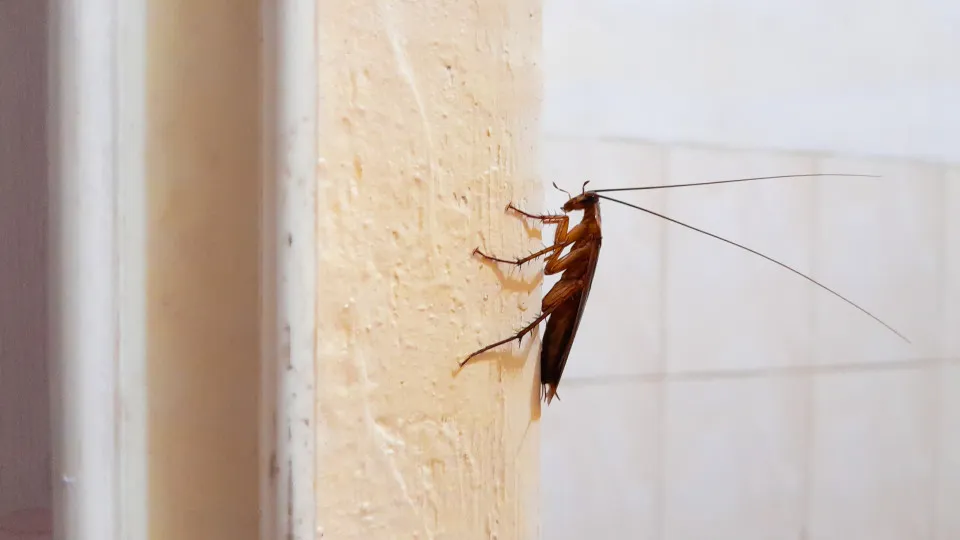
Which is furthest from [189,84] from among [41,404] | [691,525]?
[691,525]

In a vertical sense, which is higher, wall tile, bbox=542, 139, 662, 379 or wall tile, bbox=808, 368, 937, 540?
wall tile, bbox=542, 139, 662, 379

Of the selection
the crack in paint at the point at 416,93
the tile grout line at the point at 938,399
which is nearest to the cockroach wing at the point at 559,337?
the crack in paint at the point at 416,93

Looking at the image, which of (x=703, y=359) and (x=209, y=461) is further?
(x=703, y=359)

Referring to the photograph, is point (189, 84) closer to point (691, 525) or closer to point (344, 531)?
point (344, 531)

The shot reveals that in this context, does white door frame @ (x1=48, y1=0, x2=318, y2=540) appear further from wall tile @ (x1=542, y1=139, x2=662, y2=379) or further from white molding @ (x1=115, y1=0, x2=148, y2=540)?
wall tile @ (x1=542, y1=139, x2=662, y2=379)

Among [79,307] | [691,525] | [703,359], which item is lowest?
[691,525]

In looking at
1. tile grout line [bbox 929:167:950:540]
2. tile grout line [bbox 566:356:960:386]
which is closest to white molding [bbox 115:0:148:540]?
tile grout line [bbox 566:356:960:386]

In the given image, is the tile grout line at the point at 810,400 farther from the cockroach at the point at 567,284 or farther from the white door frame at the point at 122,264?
the white door frame at the point at 122,264
